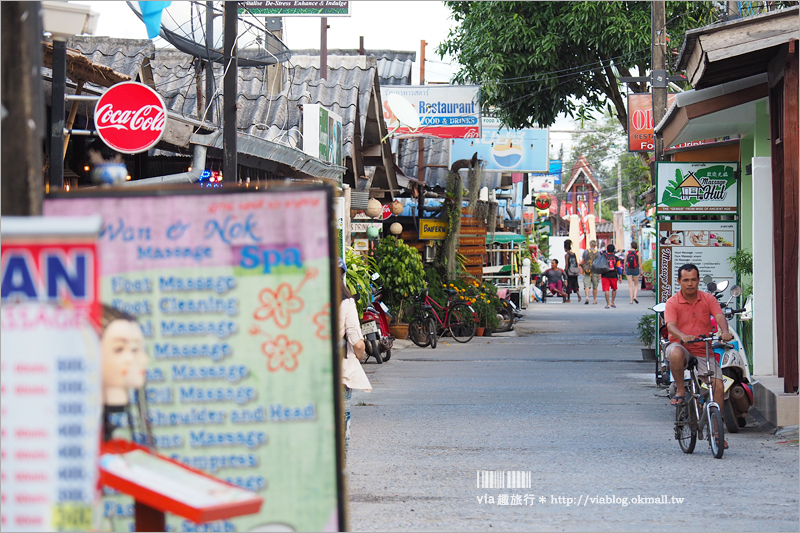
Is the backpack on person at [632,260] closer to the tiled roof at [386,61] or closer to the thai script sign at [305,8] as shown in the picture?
the tiled roof at [386,61]

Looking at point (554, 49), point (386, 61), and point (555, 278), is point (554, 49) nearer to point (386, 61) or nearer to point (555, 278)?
point (386, 61)

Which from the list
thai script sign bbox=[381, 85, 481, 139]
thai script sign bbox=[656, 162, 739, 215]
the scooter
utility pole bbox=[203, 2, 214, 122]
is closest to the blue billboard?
thai script sign bbox=[381, 85, 481, 139]

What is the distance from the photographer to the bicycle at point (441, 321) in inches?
731

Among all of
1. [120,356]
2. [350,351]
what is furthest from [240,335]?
[350,351]

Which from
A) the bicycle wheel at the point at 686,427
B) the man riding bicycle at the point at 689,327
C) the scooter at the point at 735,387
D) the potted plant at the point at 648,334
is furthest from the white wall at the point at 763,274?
the potted plant at the point at 648,334

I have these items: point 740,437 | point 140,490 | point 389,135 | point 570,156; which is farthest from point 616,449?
point 570,156

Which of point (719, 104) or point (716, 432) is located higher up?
point (719, 104)

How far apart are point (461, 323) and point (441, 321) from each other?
0.42m

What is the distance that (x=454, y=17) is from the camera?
2269 centimetres

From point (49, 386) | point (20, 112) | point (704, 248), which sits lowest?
point (49, 386)

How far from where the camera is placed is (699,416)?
841 centimetres

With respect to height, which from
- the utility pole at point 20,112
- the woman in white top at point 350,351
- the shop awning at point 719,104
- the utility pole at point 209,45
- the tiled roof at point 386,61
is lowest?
the woman in white top at point 350,351

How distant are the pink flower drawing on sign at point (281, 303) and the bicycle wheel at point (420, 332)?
14.8 meters

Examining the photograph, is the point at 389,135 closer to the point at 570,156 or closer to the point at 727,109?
the point at 727,109
